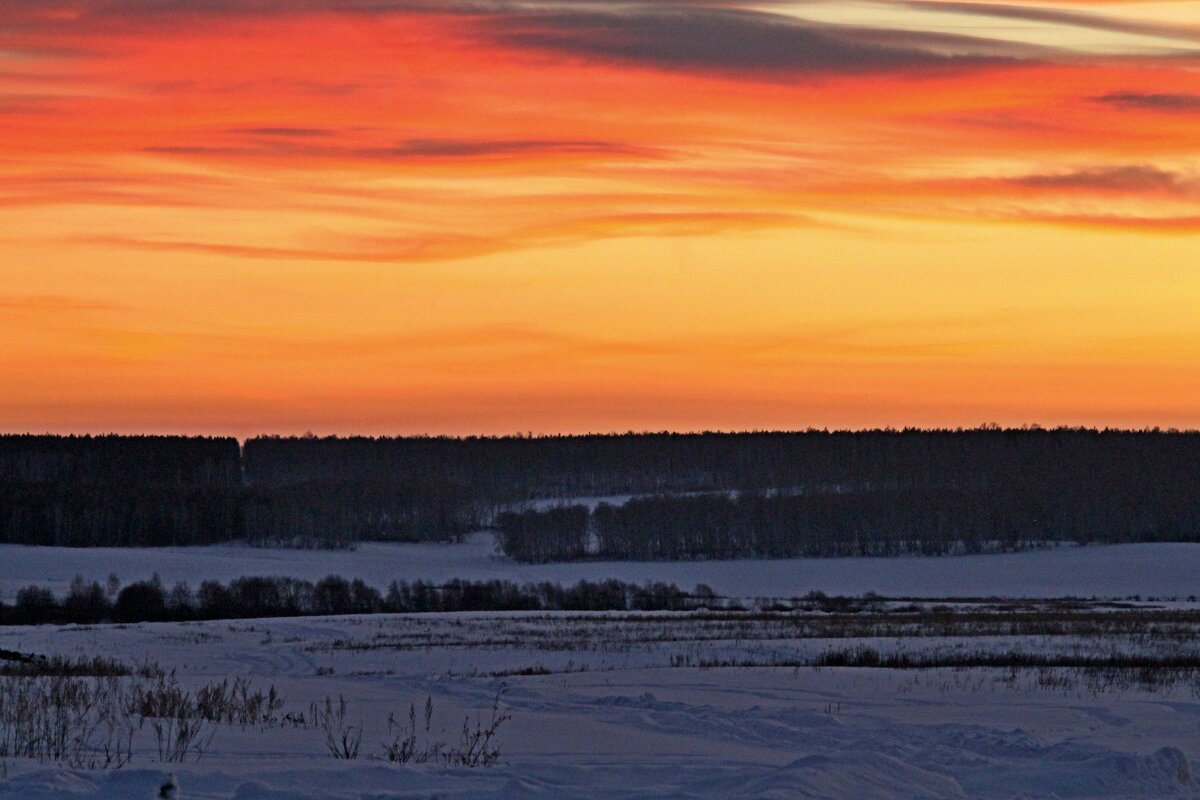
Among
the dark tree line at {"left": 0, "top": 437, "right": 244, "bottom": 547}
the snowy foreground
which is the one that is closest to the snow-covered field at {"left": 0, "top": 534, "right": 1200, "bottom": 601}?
the dark tree line at {"left": 0, "top": 437, "right": 244, "bottom": 547}

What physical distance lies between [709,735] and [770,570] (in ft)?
361

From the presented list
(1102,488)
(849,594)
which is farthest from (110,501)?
(1102,488)

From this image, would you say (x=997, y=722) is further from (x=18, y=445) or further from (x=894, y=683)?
(x=18, y=445)

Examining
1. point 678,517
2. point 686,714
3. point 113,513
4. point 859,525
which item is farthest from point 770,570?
point 686,714

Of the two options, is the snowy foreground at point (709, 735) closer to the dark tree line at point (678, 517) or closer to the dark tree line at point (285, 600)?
the dark tree line at point (285, 600)

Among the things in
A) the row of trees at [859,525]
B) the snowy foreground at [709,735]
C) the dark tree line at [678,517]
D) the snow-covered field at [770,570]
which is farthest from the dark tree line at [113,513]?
the snowy foreground at [709,735]

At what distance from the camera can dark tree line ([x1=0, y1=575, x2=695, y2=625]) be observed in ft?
229

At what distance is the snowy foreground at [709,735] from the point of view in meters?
11.3

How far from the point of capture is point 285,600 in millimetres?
79438

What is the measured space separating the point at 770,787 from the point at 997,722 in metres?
6.39

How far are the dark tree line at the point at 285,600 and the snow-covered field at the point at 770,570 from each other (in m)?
20.2

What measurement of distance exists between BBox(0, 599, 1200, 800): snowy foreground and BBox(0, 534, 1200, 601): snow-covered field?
77.4m

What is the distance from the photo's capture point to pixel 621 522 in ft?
506

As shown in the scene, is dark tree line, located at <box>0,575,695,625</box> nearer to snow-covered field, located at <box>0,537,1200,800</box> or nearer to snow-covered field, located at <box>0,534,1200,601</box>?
snow-covered field, located at <box>0,534,1200,601</box>
